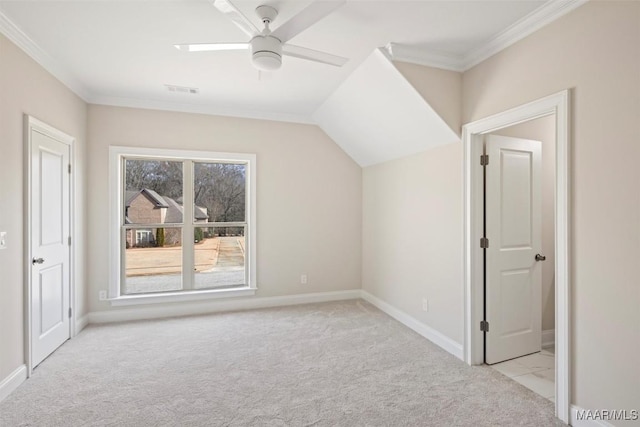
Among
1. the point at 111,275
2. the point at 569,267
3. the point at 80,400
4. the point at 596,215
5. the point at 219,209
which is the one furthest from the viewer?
the point at 219,209

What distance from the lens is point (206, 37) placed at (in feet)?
8.56

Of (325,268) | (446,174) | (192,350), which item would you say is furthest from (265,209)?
(446,174)

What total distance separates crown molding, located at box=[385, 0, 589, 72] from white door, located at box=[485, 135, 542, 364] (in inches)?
28.4

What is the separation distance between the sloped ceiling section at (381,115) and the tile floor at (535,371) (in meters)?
2.10

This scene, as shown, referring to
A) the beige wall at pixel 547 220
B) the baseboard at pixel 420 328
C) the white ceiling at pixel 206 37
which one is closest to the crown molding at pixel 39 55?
the white ceiling at pixel 206 37

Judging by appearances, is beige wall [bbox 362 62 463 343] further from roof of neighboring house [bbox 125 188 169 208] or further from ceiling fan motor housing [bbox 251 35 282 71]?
roof of neighboring house [bbox 125 188 169 208]

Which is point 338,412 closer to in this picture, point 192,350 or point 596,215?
point 192,350

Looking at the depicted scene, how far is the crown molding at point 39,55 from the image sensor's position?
2.39 meters

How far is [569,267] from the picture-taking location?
6.90 ft

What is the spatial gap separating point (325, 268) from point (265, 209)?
1248 millimetres

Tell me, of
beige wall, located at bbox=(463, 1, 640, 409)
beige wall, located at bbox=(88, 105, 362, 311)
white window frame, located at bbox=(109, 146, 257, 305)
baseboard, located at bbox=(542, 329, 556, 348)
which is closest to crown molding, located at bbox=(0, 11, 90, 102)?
beige wall, located at bbox=(88, 105, 362, 311)

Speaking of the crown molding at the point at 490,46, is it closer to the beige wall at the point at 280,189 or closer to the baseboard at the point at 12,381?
the beige wall at the point at 280,189

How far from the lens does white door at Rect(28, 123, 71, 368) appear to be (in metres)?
2.82

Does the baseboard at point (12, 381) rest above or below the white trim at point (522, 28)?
below
